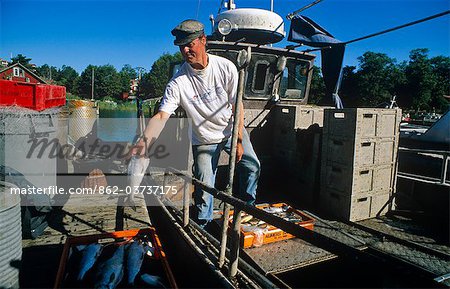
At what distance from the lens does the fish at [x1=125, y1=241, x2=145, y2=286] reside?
2.58 meters

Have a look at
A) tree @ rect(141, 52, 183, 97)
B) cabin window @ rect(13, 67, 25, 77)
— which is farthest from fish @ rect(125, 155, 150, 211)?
tree @ rect(141, 52, 183, 97)

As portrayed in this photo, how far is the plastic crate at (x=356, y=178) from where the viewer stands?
17.5 feet

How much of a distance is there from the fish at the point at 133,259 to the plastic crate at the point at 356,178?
12.9ft

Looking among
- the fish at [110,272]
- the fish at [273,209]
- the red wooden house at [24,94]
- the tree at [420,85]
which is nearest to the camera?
the fish at [110,272]

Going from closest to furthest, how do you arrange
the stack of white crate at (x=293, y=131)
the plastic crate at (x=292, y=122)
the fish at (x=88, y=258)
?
the fish at (x=88, y=258) < the stack of white crate at (x=293, y=131) < the plastic crate at (x=292, y=122)

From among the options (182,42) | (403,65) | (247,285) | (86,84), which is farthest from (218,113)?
(86,84)

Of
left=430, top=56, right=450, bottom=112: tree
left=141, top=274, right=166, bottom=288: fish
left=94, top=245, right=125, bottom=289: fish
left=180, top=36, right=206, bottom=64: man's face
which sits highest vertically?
left=430, top=56, right=450, bottom=112: tree

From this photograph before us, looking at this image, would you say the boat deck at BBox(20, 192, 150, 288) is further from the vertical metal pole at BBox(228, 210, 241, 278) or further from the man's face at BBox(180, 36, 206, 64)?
the man's face at BBox(180, 36, 206, 64)

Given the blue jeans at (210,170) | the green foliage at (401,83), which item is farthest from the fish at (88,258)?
the green foliage at (401,83)

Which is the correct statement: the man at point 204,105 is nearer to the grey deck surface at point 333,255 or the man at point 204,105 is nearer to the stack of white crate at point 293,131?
the grey deck surface at point 333,255

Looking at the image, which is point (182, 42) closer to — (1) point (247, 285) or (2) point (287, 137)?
(1) point (247, 285)

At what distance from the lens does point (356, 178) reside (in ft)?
17.5

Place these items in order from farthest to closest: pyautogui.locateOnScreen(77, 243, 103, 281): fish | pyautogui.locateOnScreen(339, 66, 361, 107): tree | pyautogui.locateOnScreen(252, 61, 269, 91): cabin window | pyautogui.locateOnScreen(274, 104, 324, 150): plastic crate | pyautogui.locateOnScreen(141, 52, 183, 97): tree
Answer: pyautogui.locateOnScreen(141, 52, 183, 97): tree < pyautogui.locateOnScreen(339, 66, 361, 107): tree < pyautogui.locateOnScreen(252, 61, 269, 91): cabin window < pyautogui.locateOnScreen(274, 104, 324, 150): plastic crate < pyautogui.locateOnScreen(77, 243, 103, 281): fish

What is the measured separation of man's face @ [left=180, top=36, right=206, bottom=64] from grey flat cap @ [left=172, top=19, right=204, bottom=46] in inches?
2.4
